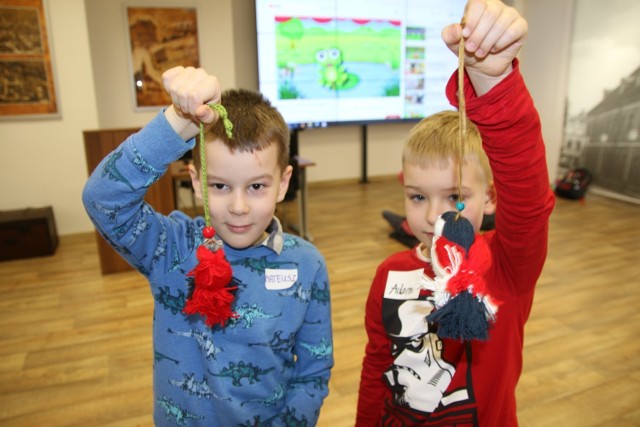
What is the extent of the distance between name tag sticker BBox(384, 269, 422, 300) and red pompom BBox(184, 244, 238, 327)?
1.31ft

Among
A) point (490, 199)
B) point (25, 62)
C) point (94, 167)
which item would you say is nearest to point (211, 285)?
point (490, 199)

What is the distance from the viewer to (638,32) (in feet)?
17.0

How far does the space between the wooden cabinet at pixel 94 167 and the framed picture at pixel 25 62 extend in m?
1.15

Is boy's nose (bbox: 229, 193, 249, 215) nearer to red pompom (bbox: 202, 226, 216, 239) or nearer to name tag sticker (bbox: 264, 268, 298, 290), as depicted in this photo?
red pompom (bbox: 202, 226, 216, 239)

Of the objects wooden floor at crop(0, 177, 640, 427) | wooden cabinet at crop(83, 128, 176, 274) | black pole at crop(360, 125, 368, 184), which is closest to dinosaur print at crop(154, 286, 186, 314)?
wooden floor at crop(0, 177, 640, 427)

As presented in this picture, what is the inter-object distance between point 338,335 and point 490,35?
2.23 meters

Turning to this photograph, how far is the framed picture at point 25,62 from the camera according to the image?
404cm

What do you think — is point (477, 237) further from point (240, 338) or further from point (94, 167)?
point (94, 167)

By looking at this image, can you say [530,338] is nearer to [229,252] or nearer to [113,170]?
[229,252]

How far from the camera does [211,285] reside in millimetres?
904

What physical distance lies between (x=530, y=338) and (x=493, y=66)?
2.36 meters

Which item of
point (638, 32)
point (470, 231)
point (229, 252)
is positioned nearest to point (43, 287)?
point (229, 252)

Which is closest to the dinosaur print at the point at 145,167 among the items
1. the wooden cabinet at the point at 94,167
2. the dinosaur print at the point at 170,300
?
the dinosaur print at the point at 170,300

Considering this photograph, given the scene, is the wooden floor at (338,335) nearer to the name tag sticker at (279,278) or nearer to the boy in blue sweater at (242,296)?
the boy in blue sweater at (242,296)
